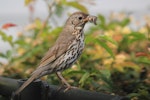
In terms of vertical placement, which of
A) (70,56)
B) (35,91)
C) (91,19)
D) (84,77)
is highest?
(91,19)

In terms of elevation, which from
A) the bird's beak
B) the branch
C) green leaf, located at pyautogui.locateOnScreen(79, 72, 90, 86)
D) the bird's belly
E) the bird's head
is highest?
the bird's head

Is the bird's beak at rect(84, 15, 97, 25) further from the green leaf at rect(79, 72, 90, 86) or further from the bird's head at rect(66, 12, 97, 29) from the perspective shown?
the green leaf at rect(79, 72, 90, 86)

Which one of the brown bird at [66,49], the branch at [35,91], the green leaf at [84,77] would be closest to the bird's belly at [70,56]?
the brown bird at [66,49]

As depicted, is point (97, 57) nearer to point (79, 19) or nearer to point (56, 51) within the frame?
point (79, 19)

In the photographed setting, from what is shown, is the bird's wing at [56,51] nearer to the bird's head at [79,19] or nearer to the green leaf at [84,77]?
the bird's head at [79,19]

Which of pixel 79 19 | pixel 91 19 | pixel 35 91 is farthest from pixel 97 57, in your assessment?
pixel 35 91

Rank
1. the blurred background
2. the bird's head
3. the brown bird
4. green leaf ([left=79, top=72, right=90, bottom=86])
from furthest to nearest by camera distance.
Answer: the bird's head, the brown bird, the blurred background, green leaf ([left=79, top=72, right=90, bottom=86])

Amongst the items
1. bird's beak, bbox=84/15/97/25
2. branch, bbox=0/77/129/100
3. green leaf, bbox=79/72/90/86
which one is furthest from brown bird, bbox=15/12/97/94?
branch, bbox=0/77/129/100

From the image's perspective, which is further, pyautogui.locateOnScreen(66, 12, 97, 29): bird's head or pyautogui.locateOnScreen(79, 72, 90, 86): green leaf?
pyautogui.locateOnScreen(66, 12, 97, 29): bird's head

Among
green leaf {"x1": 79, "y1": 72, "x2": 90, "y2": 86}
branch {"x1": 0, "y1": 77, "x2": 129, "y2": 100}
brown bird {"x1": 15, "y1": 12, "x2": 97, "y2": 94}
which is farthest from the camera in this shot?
brown bird {"x1": 15, "y1": 12, "x2": 97, "y2": 94}
